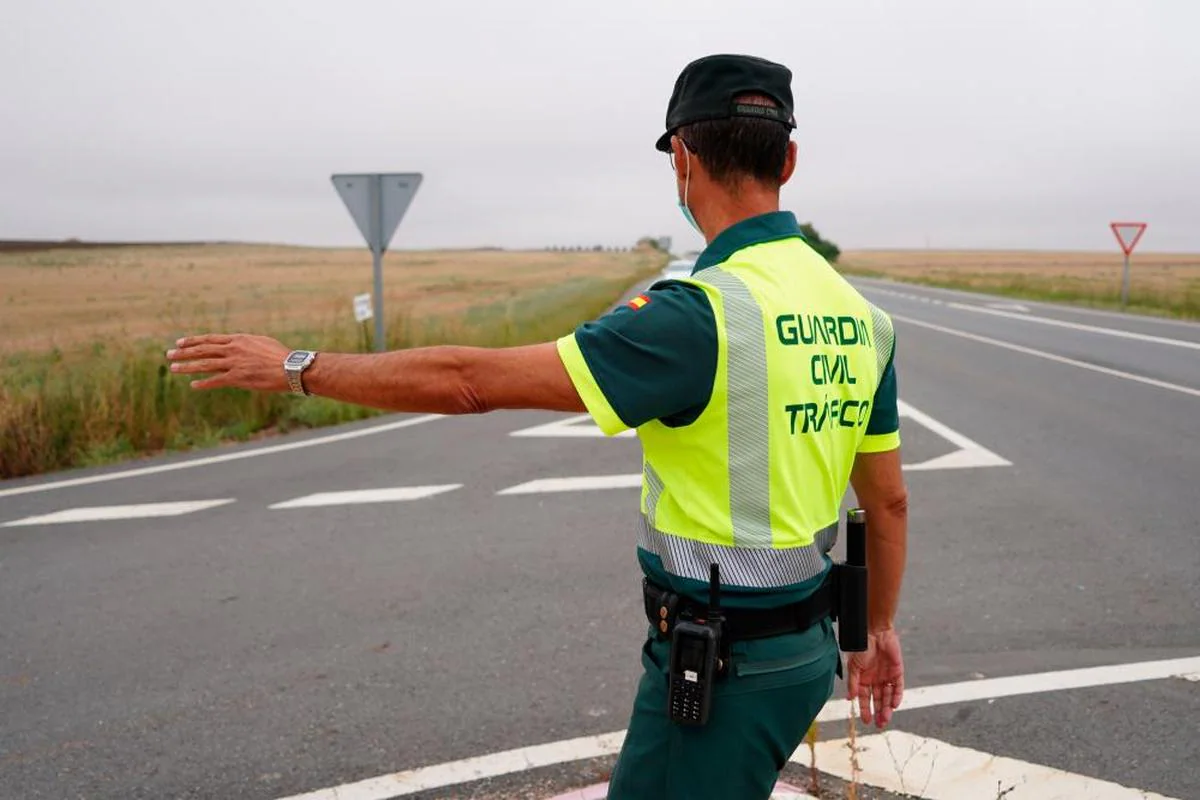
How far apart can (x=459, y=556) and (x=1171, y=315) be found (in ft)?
77.1

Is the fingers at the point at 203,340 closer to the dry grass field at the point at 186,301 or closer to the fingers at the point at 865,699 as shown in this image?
the fingers at the point at 865,699

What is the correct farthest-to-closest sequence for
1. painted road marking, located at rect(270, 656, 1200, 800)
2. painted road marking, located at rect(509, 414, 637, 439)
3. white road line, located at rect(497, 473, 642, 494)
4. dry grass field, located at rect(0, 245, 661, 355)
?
dry grass field, located at rect(0, 245, 661, 355) → painted road marking, located at rect(509, 414, 637, 439) → white road line, located at rect(497, 473, 642, 494) → painted road marking, located at rect(270, 656, 1200, 800)

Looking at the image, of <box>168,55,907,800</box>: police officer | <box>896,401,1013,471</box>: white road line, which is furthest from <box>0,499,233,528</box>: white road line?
<box>168,55,907,800</box>: police officer

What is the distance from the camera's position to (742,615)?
1805 mm

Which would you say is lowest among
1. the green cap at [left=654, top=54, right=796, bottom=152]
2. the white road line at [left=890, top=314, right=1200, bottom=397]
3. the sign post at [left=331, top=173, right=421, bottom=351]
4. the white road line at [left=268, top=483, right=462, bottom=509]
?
the white road line at [left=268, top=483, right=462, bottom=509]

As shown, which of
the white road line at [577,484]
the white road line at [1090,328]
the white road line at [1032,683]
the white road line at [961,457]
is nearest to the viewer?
the white road line at [1032,683]

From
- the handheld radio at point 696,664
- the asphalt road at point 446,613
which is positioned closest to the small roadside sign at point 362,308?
the asphalt road at point 446,613

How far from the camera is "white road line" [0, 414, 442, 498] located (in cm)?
781

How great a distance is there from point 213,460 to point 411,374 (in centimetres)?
747

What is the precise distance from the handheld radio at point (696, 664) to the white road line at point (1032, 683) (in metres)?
2.28

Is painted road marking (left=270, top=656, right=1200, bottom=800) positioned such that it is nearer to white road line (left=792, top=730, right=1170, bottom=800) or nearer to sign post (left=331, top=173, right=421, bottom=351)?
white road line (left=792, top=730, right=1170, bottom=800)

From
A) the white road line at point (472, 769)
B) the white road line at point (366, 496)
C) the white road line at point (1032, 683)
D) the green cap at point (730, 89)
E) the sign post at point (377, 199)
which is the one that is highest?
the sign post at point (377, 199)

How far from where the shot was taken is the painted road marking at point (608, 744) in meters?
3.35

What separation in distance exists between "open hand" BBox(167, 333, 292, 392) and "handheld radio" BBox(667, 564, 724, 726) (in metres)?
0.82
